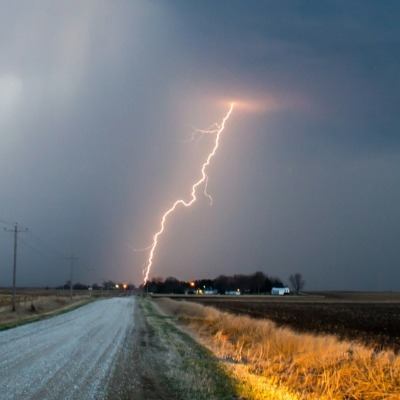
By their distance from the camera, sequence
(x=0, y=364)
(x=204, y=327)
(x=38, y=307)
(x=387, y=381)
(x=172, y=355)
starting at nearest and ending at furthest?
(x=387, y=381), (x=0, y=364), (x=172, y=355), (x=204, y=327), (x=38, y=307)

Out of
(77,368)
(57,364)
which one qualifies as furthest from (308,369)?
(57,364)

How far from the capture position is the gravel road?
11414 millimetres

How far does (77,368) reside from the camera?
14898 millimetres

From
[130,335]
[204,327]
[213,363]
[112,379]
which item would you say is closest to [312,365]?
[213,363]

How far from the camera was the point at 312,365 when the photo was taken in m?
15.5

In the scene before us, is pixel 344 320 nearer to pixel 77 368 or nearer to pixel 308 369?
pixel 308 369

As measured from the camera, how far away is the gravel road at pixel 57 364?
1141 centimetres

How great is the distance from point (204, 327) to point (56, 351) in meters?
15.1

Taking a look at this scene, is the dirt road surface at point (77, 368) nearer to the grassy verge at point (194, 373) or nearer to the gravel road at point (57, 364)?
the gravel road at point (57, 364)

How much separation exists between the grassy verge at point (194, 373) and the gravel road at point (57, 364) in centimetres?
150

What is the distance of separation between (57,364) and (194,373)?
3741 mm

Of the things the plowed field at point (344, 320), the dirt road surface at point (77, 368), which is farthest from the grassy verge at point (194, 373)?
the plowed field at point (344, 320)

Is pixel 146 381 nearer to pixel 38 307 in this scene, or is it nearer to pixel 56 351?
pixel 56 351

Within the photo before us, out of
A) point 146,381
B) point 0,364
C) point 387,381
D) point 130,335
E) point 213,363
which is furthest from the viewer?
point 130,335
